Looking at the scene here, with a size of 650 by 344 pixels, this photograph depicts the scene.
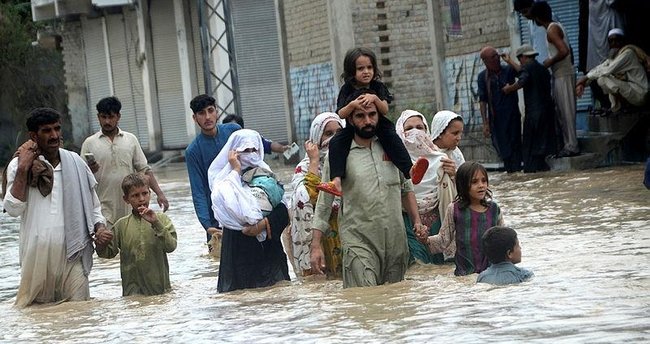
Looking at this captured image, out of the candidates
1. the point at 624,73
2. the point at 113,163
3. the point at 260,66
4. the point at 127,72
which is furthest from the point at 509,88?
the point at 127,72

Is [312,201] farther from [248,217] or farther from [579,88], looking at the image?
[579,88]

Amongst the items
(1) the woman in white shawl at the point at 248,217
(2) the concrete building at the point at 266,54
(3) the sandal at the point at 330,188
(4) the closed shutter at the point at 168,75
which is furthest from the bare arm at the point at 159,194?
(4) the closed shutter at the point at 168,75

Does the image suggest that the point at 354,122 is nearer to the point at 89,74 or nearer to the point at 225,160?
the point at 225,160

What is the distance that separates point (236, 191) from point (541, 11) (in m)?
8.87

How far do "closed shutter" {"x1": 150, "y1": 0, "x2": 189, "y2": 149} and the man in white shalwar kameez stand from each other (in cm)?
2519

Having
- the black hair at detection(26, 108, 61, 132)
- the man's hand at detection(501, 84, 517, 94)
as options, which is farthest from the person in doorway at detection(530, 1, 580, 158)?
the black hair at detection(26, 108, 61, 132)

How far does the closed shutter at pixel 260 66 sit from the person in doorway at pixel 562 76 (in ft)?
41.9

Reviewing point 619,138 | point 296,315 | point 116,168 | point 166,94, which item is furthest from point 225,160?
point 166,94

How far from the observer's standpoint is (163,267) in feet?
31.5

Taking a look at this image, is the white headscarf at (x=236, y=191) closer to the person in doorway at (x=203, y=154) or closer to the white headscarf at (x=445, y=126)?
the white headscarf at (x=445, y=126)

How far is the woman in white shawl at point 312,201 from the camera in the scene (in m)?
9.20

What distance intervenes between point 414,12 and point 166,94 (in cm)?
1260

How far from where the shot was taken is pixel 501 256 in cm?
815

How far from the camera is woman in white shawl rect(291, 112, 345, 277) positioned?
9.20 metres
